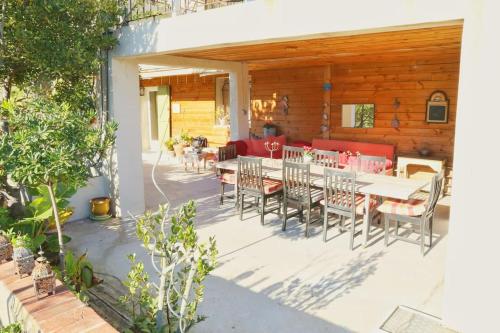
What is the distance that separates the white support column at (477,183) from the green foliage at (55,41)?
16.8ft

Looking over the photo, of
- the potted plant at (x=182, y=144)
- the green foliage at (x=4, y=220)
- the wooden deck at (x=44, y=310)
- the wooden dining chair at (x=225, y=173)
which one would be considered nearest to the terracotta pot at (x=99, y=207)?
the green foliage at (x=4, y=220)

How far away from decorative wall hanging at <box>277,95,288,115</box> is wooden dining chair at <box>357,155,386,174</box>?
454 cm

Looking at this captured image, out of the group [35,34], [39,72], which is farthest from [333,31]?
[39,72]

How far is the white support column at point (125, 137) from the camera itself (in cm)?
669

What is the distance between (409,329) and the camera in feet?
11.4

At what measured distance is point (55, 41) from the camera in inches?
228

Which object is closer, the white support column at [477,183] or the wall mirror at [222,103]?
the white support column at [477,183]

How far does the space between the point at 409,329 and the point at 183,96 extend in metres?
11.5

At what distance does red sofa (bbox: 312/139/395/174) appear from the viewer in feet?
28.6

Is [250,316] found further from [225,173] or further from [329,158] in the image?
[225,173]

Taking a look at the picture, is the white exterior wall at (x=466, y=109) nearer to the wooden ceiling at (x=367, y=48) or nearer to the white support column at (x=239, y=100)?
the wooden ceiling at (x=367, y=48)

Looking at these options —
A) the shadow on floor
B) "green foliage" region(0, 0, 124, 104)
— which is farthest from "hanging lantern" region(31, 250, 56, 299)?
"green foliage" region(0, 0, 124, 104)

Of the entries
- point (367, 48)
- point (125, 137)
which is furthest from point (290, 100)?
point (125, 137)

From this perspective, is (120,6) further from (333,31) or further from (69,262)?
(69,262)
